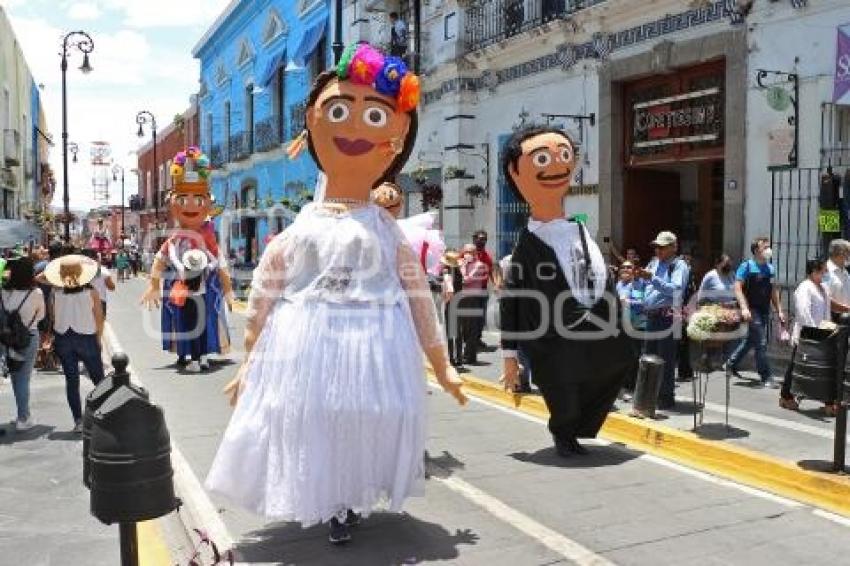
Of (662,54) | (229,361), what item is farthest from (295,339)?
(662,54)

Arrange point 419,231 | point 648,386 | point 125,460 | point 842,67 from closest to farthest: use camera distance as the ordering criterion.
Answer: point 125,460, point 419,231, point 648,386, point 842,67

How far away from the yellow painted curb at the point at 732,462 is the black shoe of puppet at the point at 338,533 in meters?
2.64

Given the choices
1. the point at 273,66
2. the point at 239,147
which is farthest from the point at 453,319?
the point at 239,147

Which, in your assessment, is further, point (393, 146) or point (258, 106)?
point (258, 106)

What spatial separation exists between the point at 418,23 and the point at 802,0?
32.7 ft

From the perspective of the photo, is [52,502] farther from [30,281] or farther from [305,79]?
[305,79]

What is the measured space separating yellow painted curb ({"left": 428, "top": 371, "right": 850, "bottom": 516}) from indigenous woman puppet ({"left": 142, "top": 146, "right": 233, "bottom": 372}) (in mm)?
4429

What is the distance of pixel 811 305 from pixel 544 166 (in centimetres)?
317

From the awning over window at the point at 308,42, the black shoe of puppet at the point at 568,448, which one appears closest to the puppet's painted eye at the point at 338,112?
the black shoe of puppet at the point at 568,448

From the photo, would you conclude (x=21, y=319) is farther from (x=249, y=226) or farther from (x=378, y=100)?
(x=249, y=226)

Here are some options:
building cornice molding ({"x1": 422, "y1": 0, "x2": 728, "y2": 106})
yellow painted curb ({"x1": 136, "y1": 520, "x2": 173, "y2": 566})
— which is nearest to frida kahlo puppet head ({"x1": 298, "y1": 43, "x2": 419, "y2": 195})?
yellow painted curb ({"x1": 136, "y1": 520, "x2": 173, "y2": 566})

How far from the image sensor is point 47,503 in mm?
5340

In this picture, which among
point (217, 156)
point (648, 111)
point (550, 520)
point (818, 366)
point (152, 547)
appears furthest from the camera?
point (217, 156)

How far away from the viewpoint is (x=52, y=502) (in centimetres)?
536
